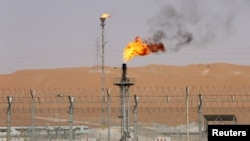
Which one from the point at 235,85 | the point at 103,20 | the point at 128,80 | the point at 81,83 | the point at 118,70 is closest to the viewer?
the point at 128,80

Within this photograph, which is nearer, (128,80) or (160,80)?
(128,80)

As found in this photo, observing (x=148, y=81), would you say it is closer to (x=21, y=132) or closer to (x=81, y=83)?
(x=81, y=83)

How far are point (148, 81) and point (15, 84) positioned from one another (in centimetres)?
3835

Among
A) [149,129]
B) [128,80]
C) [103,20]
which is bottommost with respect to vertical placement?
[149,129]

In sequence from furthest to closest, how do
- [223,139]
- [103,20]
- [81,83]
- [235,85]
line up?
[81,83], [235,85], [103,20], [223,139]

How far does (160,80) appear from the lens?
178 m

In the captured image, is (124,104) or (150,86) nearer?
(124,104)

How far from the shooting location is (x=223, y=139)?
102ft

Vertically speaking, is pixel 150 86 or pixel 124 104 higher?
pixel 150 86

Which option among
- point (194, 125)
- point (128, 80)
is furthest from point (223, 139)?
point (194, 125)

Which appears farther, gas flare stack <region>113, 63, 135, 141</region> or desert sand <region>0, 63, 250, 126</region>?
desert sand <region>0, 63, 250, 126</region>

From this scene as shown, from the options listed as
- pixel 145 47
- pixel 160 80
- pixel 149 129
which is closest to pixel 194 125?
pixel 149 129

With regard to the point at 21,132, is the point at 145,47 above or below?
above

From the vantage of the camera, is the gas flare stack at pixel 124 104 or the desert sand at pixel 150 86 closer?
the gas flare stack at pixel 124 104
